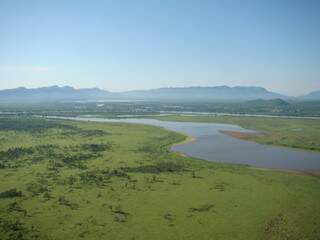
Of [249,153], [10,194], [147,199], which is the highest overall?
[249,153]

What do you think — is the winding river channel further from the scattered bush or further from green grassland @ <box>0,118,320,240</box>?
the scattered bush

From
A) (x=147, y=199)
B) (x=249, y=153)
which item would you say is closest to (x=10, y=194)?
(x=147, y=199)

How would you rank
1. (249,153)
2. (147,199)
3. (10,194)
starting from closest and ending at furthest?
(147,199), (10,194), (249,153)

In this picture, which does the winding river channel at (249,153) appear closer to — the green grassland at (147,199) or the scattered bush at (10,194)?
the green grassland at (147,199)

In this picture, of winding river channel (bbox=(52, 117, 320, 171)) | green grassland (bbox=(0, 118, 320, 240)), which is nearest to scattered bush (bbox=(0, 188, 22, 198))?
green grassland (bbox=(0, 118, 320, 240))

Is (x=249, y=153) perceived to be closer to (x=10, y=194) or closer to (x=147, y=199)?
(x=147, y=199)

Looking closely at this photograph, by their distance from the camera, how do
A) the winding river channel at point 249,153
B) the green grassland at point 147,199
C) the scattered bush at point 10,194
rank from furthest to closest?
the winding river channel at point 249,153
the scattered bush at point 10,194
the green grassland at point 147,199

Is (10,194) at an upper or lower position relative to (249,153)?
lower

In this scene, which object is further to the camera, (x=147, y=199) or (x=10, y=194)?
(x=10, y=194)

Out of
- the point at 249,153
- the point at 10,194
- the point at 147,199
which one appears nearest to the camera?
the point at 147,199

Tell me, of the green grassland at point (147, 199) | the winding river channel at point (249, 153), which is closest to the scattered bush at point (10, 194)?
the green grassland at point (147, 199)
